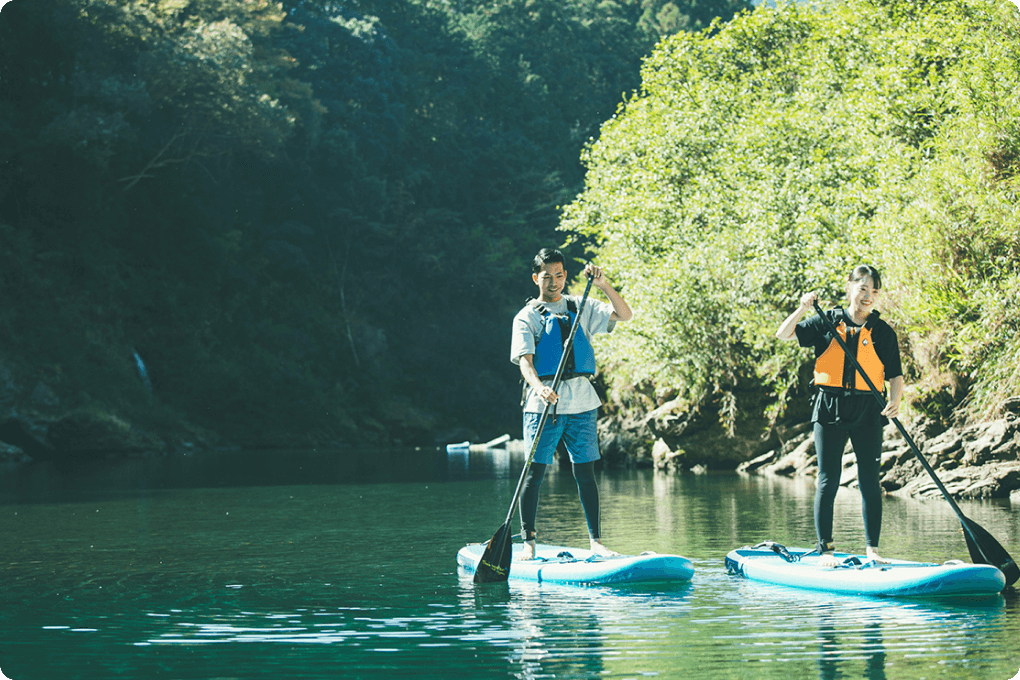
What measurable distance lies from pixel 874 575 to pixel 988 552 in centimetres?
81

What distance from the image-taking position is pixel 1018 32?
15.5 m

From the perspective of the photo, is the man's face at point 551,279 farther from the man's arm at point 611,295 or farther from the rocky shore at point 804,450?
the rocky shore at point 804,450

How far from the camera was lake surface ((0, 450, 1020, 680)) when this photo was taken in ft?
15.8

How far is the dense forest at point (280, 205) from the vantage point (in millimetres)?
32438

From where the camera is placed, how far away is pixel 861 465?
7.01 meters

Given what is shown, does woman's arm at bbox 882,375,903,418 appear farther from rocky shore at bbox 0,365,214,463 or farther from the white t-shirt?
rocky shore at bbox 0,365,214,463

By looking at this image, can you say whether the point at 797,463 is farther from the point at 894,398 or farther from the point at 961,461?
the point at 894,398

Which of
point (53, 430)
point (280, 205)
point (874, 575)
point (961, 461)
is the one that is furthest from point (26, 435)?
point (874, 575)

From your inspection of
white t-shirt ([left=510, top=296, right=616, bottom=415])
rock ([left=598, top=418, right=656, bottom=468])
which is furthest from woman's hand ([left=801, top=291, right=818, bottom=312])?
rock ([left=598, top=418, right=656, bottom=468])

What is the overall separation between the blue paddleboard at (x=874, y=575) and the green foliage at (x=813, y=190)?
7.87 m

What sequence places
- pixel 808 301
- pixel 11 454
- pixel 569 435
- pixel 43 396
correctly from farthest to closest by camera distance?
pixel 43 396
pixel 11 454
pixel 569 435
pixel 808 301

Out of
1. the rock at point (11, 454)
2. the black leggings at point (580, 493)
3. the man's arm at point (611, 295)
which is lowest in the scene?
the black leggings at point (580, 493)

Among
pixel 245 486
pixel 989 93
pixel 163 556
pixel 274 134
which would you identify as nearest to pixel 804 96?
pixel 989 93

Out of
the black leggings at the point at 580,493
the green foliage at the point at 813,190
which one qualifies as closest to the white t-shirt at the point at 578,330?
the black leggings at the point at 580,493
